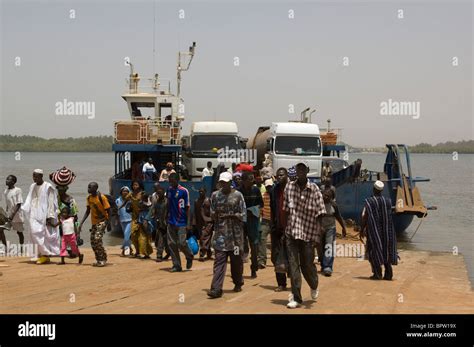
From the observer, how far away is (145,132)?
23266 mm

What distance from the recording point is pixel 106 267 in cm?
1129

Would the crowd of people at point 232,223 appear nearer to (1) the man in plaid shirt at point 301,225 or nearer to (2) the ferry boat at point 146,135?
(1) the man in plaid shirt at point 301,225

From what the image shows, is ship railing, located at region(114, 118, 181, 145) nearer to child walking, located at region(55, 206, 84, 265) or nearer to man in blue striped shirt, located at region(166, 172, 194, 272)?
child walking, located at region(55, 206, 84, 265)

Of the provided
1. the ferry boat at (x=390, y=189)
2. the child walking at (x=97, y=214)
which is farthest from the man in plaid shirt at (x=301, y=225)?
the ferry boat at (x=390, y=189)

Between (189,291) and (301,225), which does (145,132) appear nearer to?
(189,291)

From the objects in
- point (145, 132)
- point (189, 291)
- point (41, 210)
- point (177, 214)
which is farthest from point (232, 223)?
point (145, 132)

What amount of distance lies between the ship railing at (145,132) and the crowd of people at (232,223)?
932cm

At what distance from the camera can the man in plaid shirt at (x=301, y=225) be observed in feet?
25.3

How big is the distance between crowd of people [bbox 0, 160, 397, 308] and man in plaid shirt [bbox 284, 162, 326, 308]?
0.01 meters

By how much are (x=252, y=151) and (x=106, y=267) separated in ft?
53.3

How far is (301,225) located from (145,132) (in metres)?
16.2

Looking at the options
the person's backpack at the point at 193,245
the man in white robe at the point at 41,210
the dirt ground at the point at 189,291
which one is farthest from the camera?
the person's backpack at the point at 193,245
